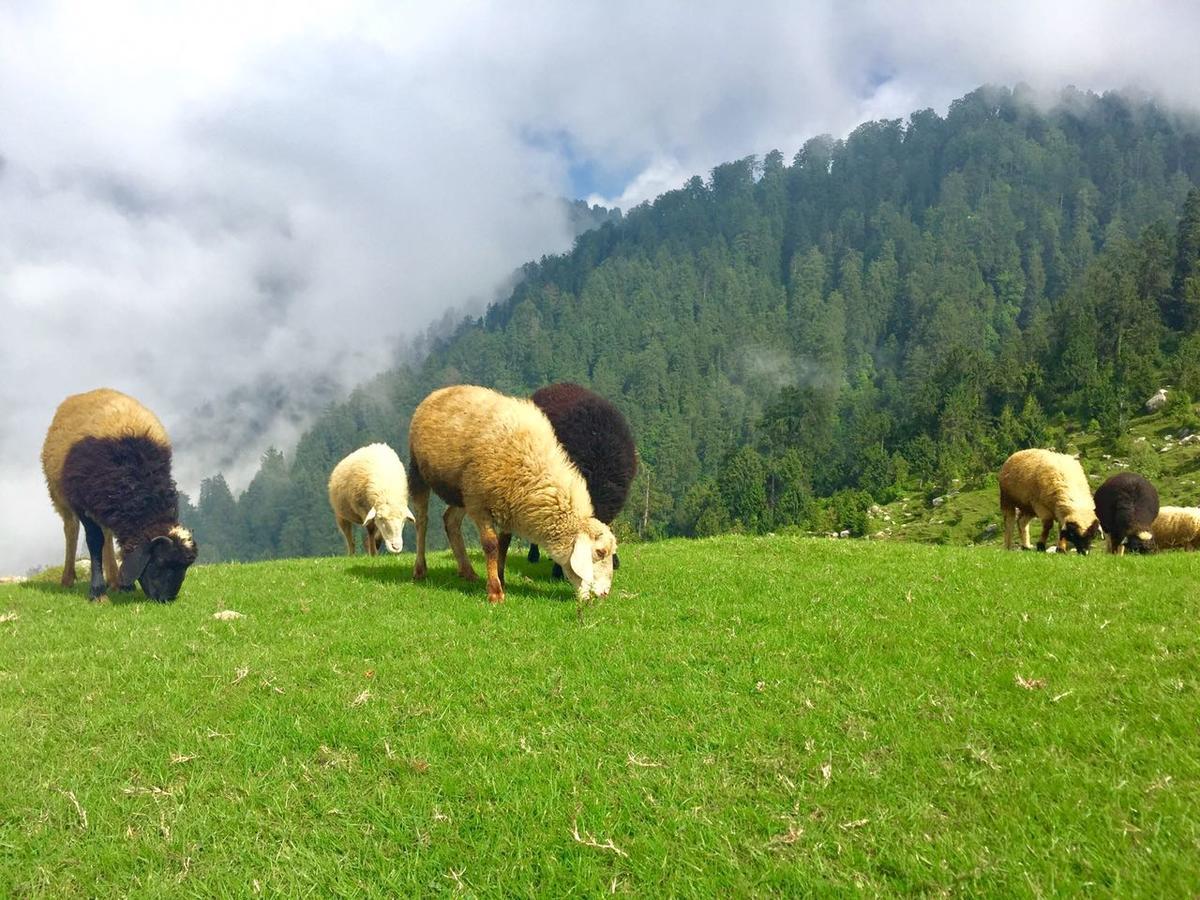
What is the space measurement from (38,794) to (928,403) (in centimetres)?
14033

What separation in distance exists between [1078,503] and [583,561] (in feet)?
62.9

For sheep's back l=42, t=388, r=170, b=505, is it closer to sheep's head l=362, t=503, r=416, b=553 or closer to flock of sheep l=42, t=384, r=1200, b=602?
flock of sheep l=42, t=384, r=1200, b=602

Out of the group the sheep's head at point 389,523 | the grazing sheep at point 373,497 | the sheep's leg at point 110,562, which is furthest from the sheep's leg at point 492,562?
the sheep's head at point 389,523

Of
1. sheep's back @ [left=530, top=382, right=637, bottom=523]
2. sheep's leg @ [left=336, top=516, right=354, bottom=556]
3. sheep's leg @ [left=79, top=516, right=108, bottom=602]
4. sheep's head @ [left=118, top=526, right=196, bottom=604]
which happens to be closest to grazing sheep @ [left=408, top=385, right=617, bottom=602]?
sheep's back @ [left=530, top=382, right=637, bottom=523]

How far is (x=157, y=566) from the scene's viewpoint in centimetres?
1357

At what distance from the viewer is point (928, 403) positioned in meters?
128

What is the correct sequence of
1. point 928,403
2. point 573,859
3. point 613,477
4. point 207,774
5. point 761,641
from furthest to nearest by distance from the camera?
point 928,403
point 613,477
point 761,641
point 207,774
point 573,859

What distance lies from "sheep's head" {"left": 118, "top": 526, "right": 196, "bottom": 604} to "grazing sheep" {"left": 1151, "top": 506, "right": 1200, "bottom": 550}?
31.7 meters

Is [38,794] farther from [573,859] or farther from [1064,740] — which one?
[1064,740]

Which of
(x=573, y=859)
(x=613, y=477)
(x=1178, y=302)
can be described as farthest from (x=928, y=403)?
(x=573, y=859)

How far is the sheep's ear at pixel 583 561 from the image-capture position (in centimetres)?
1152

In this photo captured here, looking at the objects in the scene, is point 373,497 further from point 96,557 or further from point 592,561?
point 592,561

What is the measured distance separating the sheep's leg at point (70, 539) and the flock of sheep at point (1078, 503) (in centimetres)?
2700

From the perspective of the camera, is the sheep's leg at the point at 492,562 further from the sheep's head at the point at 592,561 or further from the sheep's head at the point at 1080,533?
the sheep's head at the point at 1080,533
